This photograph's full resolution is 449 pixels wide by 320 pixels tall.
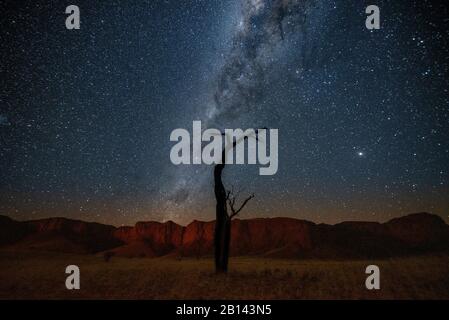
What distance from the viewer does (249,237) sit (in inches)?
1992

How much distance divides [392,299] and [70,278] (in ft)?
35.2

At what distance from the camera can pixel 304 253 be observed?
127 ft

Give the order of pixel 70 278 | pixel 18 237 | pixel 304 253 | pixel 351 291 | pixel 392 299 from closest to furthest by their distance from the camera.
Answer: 1. pixel 392 299
2. pixel 351 291
3. pixel 70 278
4. pixel 304 253
5. pixel 18 237

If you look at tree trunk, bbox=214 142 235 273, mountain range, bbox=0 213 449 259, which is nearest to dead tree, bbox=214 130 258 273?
tree trunk, bbox=214 142 235 273

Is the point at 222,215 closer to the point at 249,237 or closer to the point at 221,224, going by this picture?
the point at 221,224

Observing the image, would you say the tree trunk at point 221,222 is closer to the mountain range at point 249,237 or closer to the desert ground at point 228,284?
the desert ground at point 228,284

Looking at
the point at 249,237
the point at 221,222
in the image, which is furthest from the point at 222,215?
the point at 249,237

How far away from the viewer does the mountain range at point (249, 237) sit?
133 ft

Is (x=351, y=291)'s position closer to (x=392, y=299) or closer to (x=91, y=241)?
(x=392, y=299)

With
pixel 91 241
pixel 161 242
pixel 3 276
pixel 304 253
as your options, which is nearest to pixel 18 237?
pixel 91 241

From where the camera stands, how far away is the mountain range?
4062cm

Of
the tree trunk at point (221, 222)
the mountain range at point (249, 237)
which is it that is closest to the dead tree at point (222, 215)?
the tree trunk at point (221, 222)

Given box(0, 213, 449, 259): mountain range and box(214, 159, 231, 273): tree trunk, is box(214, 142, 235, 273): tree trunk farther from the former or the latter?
box(0, 213, 449, 259): mountain range
